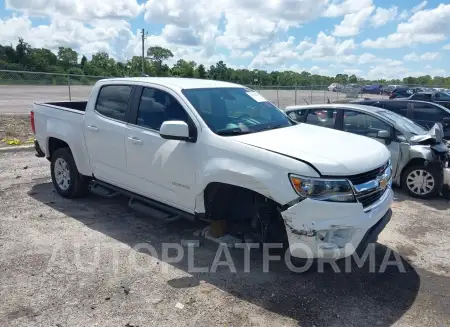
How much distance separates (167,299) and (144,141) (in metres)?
1.88

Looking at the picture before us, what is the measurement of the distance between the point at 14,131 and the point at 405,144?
32.9 feet

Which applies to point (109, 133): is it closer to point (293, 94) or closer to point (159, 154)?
point (159, 154)

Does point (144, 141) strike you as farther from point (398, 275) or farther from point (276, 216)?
point (398, 275)

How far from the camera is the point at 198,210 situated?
4383mm

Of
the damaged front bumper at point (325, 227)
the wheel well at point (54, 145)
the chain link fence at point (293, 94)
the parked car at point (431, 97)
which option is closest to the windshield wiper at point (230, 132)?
the damaged front bumper at point (325, 227)

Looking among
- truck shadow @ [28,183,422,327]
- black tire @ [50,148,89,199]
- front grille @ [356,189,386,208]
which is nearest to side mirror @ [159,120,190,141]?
truck shadow @ [28,183,422,327]

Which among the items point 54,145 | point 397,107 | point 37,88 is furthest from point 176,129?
point 37,88

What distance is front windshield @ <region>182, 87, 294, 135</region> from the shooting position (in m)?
4.41

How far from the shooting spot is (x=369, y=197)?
12.7 ft

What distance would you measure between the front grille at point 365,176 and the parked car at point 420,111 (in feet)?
20.0

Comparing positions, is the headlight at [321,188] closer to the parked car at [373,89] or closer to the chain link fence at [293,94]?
the chain link fence at [293,94]

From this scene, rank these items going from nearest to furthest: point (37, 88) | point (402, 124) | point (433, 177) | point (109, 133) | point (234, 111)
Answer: point (234, 111) < point (109, 133) < point (433, 177) < point (402, 124) < point (37, 88)

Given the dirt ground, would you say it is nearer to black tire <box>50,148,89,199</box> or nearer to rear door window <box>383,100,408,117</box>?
black tire <box>50,148,89,199</box>

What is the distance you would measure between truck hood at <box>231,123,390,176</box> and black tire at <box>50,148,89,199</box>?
2982mm
